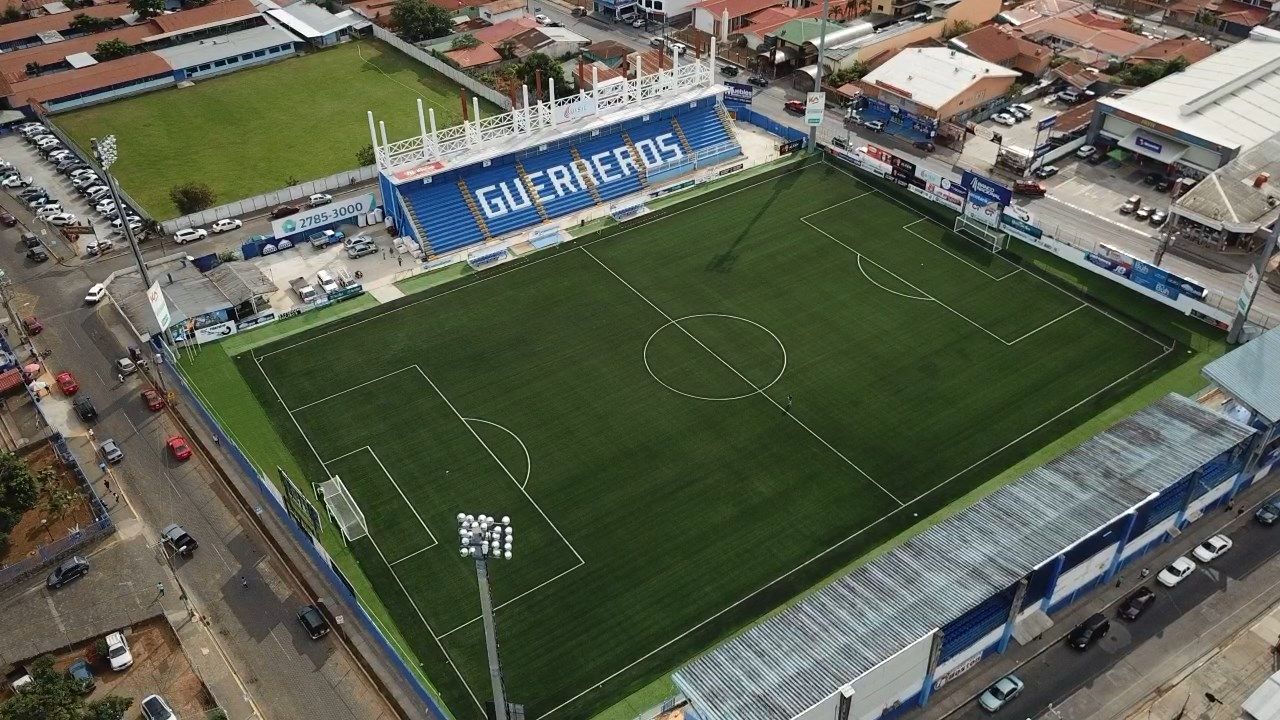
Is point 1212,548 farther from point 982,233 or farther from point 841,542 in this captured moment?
point 982,233

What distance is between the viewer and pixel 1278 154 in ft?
303

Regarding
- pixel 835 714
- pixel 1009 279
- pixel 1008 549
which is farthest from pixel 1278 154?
pixel 835 714

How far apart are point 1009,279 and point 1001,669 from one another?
38.8 meters

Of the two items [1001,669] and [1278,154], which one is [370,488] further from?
[1278,154]

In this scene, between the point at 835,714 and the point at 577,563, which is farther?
the point at 577,563

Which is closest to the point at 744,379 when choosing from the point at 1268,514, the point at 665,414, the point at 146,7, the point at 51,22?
the point at 665,414

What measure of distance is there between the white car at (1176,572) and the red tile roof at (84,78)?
117 metres

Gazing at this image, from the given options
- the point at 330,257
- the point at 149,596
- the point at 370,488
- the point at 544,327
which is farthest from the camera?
the point at 330,257

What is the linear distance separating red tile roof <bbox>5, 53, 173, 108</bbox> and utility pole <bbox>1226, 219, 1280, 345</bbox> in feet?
376

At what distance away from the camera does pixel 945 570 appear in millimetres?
52906

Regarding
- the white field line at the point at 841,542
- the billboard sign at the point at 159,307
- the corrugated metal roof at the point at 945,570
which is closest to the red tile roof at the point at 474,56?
the billboard sign at the point at 159,307

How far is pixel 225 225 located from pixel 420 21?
49508 mm

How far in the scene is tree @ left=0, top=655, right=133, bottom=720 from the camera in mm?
47531

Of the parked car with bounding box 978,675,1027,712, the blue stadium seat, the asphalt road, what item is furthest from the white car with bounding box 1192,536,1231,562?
the blue stadium seat
